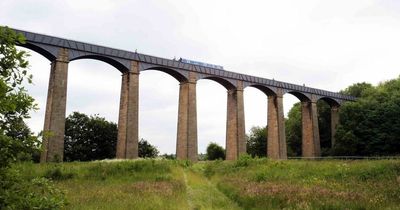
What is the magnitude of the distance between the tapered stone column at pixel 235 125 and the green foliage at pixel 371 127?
18093mm

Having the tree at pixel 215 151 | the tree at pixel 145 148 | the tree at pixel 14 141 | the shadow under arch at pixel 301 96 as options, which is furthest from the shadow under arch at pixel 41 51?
the tree at pixel 215 151

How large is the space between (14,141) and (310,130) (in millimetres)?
60444

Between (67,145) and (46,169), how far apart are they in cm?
3196

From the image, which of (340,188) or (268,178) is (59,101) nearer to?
(268,178)

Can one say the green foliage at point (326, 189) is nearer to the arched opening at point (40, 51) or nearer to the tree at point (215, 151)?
the arched opening at point (40, 51)

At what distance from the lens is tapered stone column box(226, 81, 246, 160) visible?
4928 cm

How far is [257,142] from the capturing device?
248ft

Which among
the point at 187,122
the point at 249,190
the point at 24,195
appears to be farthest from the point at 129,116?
the point at 24,195

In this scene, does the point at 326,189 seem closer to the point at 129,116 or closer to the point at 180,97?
the point at 129,116

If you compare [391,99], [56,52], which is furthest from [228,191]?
[391,99]

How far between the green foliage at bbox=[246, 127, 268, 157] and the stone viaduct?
1207 cm

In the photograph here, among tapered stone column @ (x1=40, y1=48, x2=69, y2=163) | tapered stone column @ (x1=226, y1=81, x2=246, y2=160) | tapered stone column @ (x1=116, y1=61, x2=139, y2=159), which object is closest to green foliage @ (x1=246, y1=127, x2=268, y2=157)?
tapered stone column @ (x1=226, y1=81, x2=246, y2=160)

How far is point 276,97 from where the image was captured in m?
56.5

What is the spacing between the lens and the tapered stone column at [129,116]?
38.4 metres
